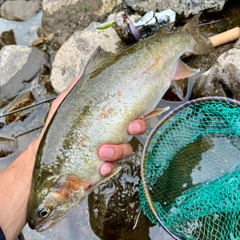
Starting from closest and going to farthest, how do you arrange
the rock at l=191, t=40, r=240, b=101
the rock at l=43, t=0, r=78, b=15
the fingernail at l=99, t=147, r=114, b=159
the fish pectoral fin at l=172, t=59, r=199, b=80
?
the fingernail at l=99, t=147, r=114, b=159
the fish pectoral fin at l=172, t=59, r=199, b=80
the rock at l=191, t=40, r=240, b=101
the rock at l=43, t=0, r=78, b=15

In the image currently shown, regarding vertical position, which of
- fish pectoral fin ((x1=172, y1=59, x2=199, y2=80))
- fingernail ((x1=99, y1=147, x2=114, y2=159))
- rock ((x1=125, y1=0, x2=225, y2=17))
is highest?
fingernail ((x1=99, y1=147, x2=114, y2=159))

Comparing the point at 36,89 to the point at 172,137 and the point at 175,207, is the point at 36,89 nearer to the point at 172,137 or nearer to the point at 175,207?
the point at 172,137

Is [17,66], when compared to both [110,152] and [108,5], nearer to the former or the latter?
[108,5]

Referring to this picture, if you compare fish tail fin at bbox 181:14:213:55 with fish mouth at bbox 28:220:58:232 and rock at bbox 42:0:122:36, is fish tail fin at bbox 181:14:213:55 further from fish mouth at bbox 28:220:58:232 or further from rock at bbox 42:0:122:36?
rock at bbox 42:0:122:36

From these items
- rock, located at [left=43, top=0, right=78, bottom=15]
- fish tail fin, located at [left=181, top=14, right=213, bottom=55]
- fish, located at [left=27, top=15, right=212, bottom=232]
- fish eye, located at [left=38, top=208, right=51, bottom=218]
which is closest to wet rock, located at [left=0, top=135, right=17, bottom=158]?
fish, located at [left=27, top=15, right=212, bottom=232]

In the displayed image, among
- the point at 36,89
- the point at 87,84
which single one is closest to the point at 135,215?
the point at 87,84

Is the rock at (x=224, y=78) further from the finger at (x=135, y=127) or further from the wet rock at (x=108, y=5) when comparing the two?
the wet rock at (x=108, y=5)
